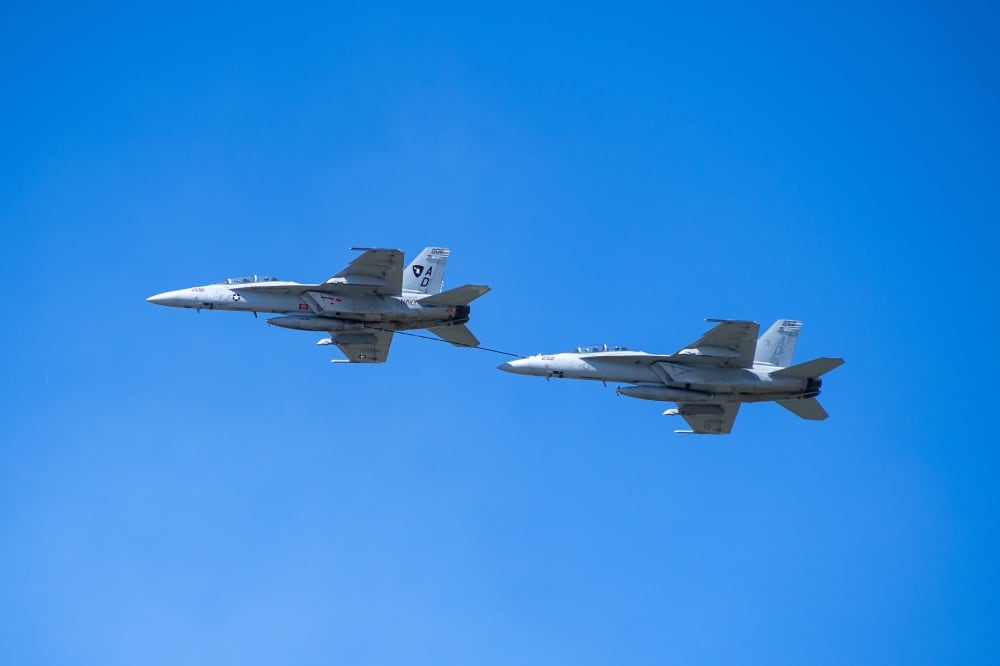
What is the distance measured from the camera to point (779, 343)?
61656 millimetres

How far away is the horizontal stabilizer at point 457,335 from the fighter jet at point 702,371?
299 centimetres

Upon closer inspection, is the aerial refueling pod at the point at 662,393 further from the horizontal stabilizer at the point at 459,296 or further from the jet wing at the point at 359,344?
the jet wing at the point at 359,344

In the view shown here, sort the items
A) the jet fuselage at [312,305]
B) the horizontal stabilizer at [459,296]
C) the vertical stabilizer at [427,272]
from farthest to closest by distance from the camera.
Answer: the vertical stabilizer at [427,272]
the jet fuselage at [312,305]
the horizontal stabilizer at [459,296]

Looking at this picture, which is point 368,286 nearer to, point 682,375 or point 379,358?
point 379,358

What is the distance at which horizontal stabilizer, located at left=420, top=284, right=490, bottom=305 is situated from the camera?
59906mm

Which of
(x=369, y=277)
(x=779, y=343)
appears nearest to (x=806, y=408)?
(x=779, y=343)

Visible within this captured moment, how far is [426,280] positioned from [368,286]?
3.81m

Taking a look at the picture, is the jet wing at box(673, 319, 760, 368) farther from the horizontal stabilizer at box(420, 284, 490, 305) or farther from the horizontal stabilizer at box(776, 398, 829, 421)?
the horizontal stabilizer at box(420, 284, 490, 305)

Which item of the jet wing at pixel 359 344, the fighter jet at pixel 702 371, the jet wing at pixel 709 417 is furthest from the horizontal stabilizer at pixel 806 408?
the jet wing at pixel 359 344

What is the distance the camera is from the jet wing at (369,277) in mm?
60094

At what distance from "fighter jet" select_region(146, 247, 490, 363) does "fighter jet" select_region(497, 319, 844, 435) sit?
3362 millimetres

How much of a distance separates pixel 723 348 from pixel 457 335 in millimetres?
11230

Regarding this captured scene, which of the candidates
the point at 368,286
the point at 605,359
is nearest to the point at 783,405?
the point at 605,359

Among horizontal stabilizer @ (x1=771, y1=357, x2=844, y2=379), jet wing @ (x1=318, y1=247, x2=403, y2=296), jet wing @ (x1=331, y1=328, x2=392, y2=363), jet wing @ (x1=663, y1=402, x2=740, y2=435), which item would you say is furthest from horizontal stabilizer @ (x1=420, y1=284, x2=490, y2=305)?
horizontal stabilizer @ (x1=771, y1=357, x2=844, y2=379)
